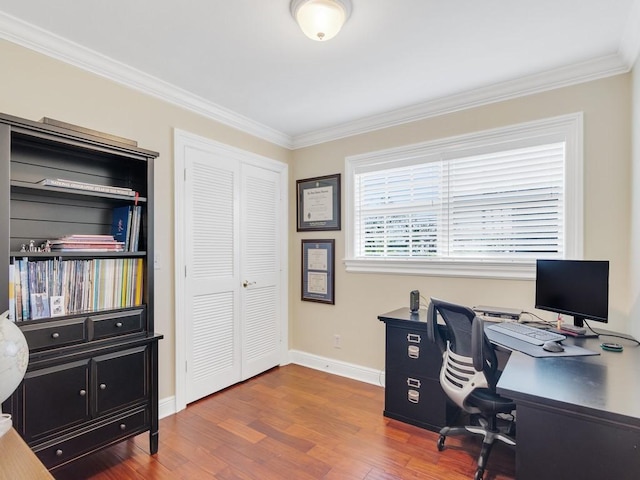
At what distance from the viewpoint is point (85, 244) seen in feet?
6.50

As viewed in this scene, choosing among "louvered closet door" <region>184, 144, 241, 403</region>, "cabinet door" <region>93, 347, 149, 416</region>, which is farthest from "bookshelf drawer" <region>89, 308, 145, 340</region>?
"louvered closet door" <region>184, 144, 241, 403</region>

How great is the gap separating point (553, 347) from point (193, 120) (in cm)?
303

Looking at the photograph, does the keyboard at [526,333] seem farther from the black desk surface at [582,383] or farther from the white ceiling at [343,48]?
the white ceiling at [343,48]

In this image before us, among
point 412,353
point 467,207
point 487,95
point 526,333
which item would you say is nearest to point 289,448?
point 412,353

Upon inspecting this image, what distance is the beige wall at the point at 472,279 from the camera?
7.46 ft

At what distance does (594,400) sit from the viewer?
115cm

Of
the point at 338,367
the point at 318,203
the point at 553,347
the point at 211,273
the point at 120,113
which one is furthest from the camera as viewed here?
the point at 318,203

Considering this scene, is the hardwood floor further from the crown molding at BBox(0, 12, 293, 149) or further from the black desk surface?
the crown molding at BBox(0, 12, 293, 149)

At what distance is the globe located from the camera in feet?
3.59

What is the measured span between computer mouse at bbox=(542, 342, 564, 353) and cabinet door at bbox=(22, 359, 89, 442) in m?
2.44

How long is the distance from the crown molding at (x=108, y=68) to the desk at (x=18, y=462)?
212 centimetres

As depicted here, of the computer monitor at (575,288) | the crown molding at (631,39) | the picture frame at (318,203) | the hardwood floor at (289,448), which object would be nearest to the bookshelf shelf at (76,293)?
the hardwood floor at (289,448)

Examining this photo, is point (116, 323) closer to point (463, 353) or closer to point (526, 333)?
point (463, 353)

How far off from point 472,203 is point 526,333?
3.94 feet
